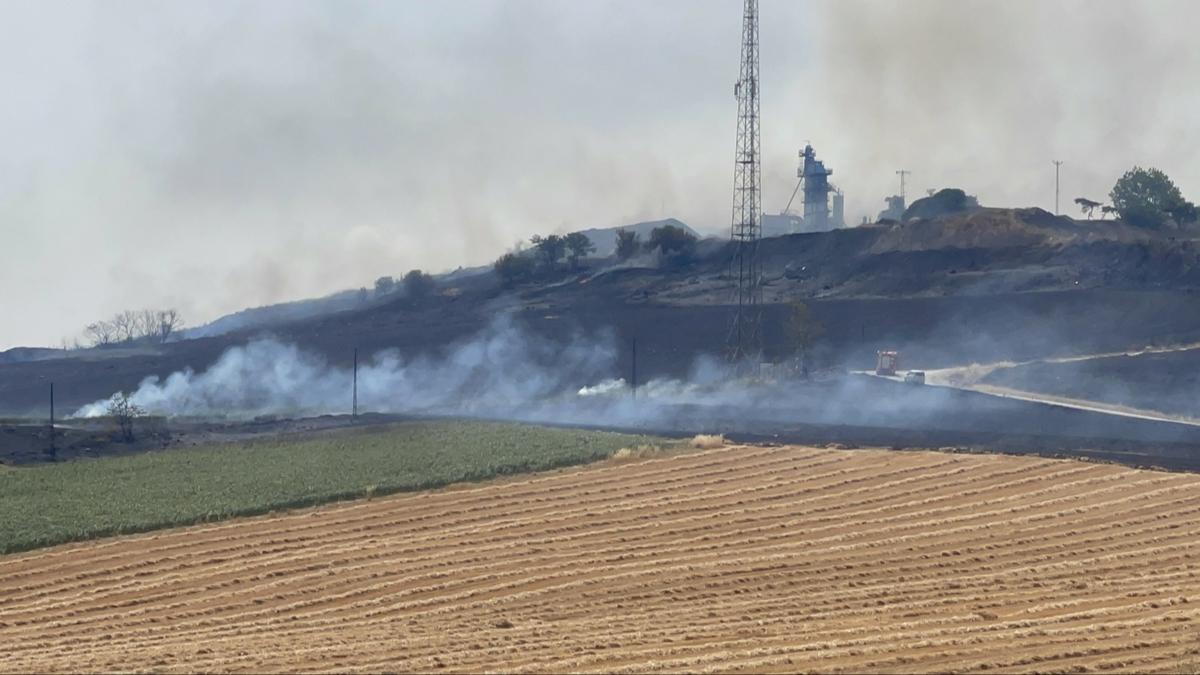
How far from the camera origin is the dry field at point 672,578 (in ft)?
94.0

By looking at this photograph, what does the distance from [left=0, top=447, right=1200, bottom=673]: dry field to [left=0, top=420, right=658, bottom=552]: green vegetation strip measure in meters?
1.81

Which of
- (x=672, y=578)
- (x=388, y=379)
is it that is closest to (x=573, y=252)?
(x=388, y=379)

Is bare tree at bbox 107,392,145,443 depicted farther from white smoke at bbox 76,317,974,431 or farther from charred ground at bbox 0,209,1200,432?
charred ground at bbox 0,209,1200,432

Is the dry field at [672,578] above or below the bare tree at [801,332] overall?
below

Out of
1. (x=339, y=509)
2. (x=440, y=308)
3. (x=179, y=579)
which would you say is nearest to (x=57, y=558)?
(x=179, y=579)

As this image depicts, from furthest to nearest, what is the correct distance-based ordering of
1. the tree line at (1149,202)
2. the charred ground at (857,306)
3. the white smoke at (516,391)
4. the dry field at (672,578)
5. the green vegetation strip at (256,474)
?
the tree line at (1149,202) < the charred ground at (857,306) < the white smoke at (516,391) < the green vegetation strip at (256,474) < the dry field at (672,578)

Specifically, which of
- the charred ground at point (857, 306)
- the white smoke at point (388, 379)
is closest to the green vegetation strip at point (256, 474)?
the white smoke at point (388, 379)

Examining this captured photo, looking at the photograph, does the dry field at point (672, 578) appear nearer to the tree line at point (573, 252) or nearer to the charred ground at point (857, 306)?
the charred ground at point (857, 306)

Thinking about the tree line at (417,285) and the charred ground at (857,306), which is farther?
the tree line at (417,285)

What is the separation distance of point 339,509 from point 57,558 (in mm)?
9698

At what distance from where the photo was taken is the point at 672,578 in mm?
38625

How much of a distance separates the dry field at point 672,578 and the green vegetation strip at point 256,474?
181cm

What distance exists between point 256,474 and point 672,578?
82.6 ft

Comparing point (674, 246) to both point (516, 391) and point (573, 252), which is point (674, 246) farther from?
point (516, 391)
